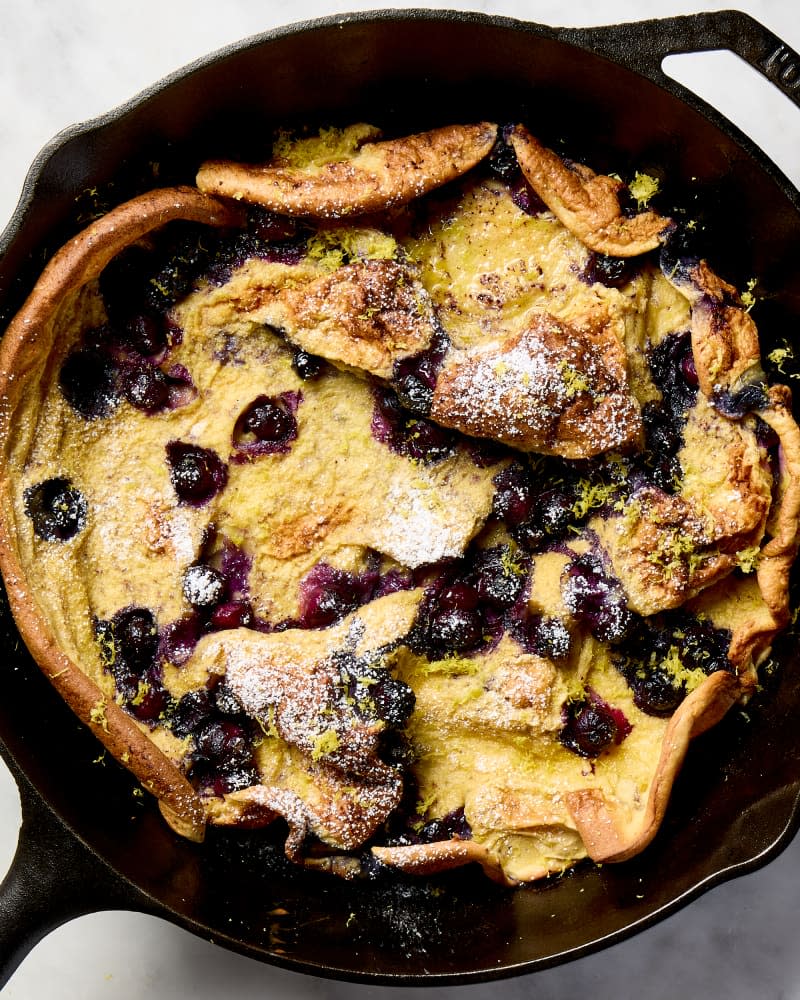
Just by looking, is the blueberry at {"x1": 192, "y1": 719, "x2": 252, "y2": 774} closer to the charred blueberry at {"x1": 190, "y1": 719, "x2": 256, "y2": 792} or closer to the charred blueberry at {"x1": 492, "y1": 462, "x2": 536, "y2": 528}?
the charred blueberry at {"x1": 190, "y1": 719, "x2": 256, "y2": 792}

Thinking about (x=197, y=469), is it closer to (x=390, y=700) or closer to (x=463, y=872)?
(x=390, y=700)

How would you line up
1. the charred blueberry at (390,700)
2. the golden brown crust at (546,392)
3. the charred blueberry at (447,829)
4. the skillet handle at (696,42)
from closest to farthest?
the skillet handle at (696,42), the golden brown crust at (546,392), the charred blueberry at (390,700), the charred blueberry at (447,829)

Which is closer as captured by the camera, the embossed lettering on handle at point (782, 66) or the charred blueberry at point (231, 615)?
the embossed lettering on handle at point (782, 66)

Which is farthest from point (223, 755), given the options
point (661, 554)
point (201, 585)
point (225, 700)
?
point (661, 554)

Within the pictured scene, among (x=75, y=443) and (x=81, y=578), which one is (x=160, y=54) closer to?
(x=75, y=443)

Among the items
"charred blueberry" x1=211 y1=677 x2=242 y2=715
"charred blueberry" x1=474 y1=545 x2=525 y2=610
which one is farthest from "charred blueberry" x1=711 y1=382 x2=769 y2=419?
"charred blueberry" x1=211 y1=677 x2=242 y2=715

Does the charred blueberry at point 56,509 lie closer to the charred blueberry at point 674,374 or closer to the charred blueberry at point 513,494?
the charred blueberry at point 513,494

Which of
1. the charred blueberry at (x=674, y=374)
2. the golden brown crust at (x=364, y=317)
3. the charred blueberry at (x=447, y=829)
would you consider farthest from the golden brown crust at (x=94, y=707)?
the charred blueberry at (x=674, y=374)
